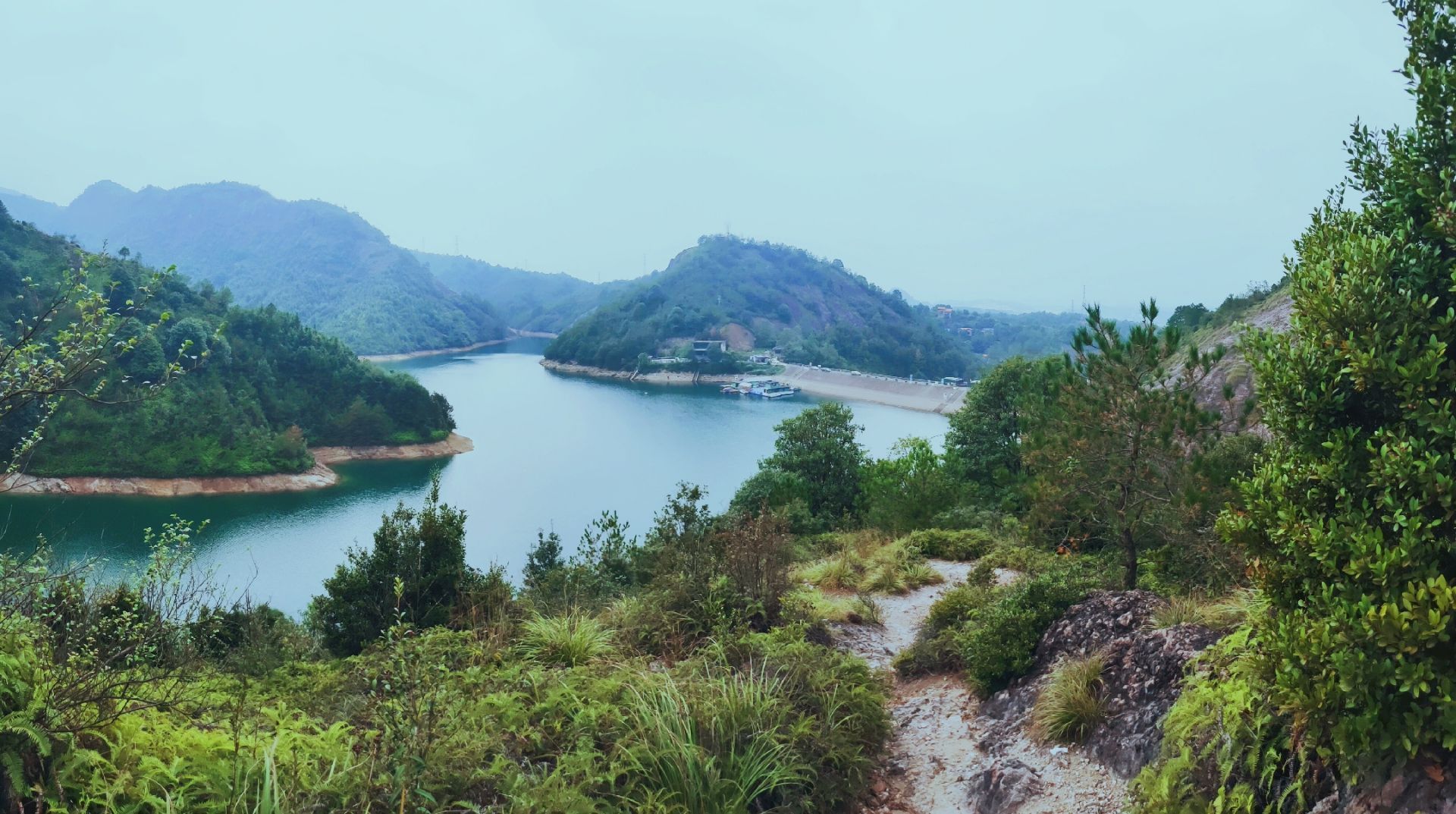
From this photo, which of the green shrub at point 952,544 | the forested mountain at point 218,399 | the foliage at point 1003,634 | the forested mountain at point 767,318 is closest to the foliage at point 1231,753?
the foliage at point 1003,634

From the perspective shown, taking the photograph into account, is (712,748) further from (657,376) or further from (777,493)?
(657,376)

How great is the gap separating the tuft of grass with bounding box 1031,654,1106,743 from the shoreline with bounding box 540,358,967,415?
59.4 m

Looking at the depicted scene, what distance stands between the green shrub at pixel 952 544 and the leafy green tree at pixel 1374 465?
8.08m

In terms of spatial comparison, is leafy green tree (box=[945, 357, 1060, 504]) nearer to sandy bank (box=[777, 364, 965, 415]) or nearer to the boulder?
the boulder

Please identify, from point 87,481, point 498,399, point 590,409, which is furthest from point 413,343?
point 87,481

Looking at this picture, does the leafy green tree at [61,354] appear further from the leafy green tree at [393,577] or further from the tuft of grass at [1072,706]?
the tuft of grass at [1072,706]

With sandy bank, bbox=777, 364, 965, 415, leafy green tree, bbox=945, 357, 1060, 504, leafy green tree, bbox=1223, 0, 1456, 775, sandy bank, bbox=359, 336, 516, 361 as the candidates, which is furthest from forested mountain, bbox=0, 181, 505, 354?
leafy green tree, bbox=1223, 0, 1456, 775

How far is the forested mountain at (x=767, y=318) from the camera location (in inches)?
3686

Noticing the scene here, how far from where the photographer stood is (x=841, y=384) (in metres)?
76.6

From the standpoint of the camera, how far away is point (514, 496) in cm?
3778

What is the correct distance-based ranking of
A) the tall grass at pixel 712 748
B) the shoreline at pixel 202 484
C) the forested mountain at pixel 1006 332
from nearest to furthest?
the tall grass at pixel 712 748
the shoreline at pixel 202 484
the forested mountain at pixel 1006 332

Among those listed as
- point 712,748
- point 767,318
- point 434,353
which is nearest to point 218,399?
point 712,748

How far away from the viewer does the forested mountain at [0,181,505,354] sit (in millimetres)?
112812

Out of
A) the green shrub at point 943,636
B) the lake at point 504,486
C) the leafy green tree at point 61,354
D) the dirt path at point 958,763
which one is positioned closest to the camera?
the leafy green tree at point 61,354
